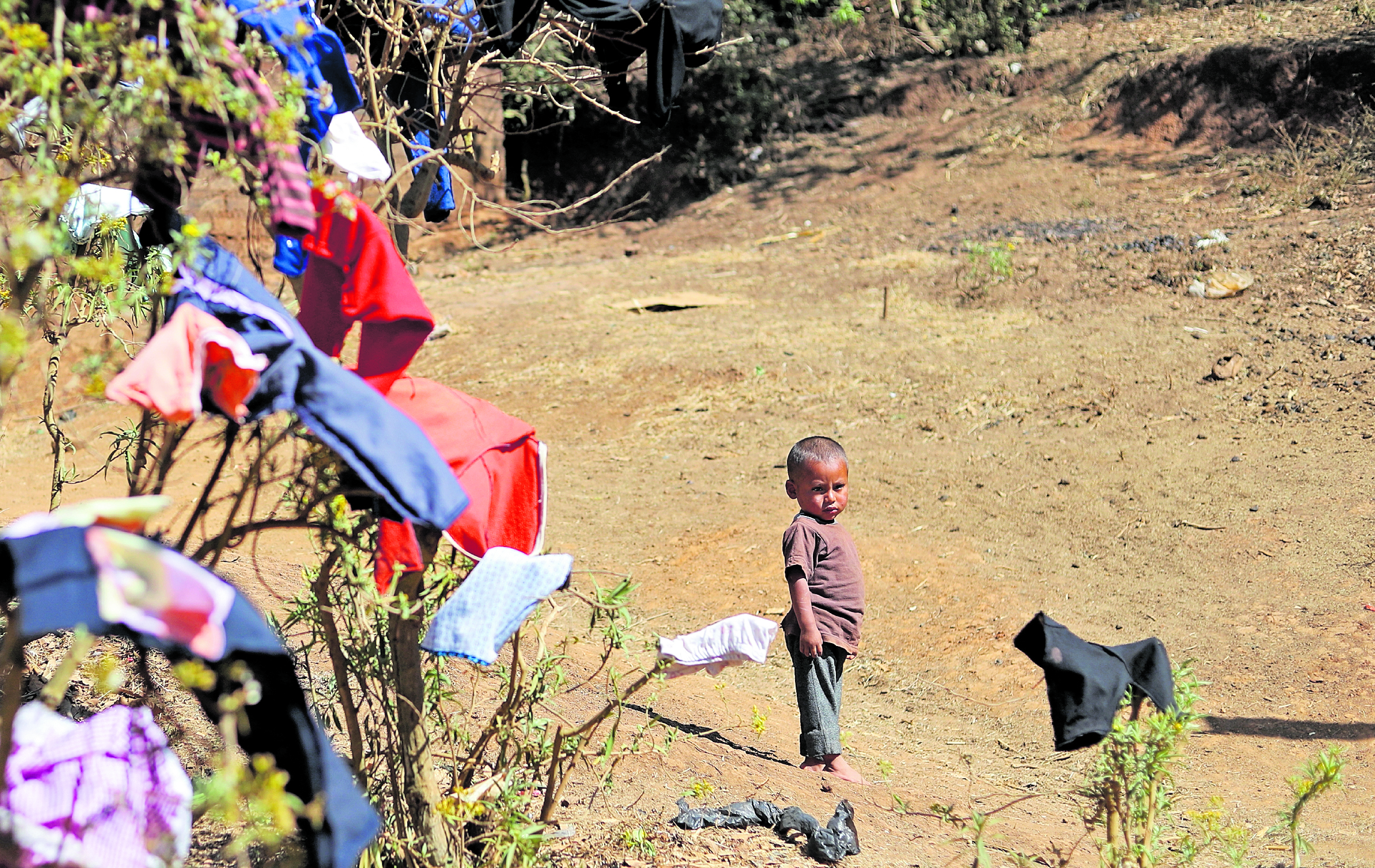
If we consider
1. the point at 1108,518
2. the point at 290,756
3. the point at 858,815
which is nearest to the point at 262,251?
the point at 1108,518

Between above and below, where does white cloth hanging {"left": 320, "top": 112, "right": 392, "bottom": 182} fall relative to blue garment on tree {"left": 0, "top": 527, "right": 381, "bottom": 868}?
above

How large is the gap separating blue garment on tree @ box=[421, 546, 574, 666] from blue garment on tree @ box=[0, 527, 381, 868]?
1.19 ft

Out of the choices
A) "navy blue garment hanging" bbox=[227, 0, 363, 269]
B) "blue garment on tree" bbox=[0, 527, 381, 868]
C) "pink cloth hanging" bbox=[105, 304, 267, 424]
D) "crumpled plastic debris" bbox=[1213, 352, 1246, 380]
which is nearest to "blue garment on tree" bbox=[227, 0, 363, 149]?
"navy blue garment hanging" bbox=[227, 0, 363, 269]

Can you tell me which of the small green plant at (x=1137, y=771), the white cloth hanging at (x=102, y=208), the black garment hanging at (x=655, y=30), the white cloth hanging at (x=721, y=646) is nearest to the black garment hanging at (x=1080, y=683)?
the small green plant at (x=1137, y=771)

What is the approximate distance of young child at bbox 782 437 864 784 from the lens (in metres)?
4.04

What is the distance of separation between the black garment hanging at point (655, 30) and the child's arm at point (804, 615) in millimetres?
2762

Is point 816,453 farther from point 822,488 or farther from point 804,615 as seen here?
point 804,615

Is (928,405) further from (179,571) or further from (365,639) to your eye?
(179,571)

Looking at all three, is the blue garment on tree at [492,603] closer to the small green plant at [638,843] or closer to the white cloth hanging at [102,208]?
the small green plant at [638,843]

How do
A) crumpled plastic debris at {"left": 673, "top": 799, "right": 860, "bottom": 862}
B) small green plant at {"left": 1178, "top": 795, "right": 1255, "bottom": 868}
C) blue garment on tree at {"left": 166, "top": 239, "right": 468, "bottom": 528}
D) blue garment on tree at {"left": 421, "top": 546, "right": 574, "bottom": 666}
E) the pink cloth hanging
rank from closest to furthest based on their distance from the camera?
the pink cloth hanging → blue garment on tree at {"left": 166, "top": 239, "right": 468, "bottom": 528} → blue garment on tree at {"left": 421, "top": 546, "right": 574, "bottom": 666} → small green plant at {"left": 1178, "top": 795, "right": 1255, "bottom": 868} → crumpled plastic debris at {"left": 673, "top": 799, "right": 860, "bottom": 862}

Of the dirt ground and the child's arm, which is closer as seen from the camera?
the child's arm

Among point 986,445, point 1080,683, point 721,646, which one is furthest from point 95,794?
point 986,445

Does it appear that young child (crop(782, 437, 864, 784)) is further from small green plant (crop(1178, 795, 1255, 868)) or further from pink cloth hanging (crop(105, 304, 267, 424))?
pink cloth hanging (crop(105, 304, 267, 424))

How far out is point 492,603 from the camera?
7.48 ft
